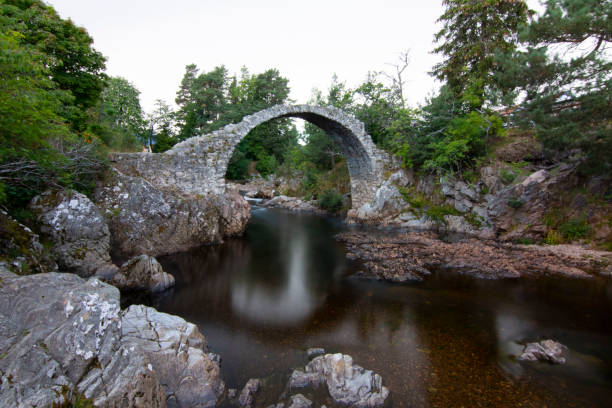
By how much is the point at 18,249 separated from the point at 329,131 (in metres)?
14.5

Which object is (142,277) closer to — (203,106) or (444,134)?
(444,134)

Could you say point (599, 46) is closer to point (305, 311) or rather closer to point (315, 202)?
point (305, 311)

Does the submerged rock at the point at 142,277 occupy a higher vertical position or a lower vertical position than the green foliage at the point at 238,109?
lower

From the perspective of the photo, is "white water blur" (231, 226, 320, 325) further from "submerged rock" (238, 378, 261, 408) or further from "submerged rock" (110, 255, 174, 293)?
"submerged rock" (238, 378, 261, 408)

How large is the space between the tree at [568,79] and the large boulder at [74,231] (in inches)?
447

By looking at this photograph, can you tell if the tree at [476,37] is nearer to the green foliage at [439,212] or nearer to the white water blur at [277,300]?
the green foliage at [439,212]

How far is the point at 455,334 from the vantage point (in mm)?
4625

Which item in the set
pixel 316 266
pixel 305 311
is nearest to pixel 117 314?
pixel 305 311

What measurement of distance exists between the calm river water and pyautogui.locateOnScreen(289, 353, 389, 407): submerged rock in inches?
8.6

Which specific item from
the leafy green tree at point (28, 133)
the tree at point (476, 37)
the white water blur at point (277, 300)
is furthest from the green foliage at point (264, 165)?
the white water blur at point (277, 300)

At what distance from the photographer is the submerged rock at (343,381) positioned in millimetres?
3146

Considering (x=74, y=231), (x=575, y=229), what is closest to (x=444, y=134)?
(x=575, y=229)

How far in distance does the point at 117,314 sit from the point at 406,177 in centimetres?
1472

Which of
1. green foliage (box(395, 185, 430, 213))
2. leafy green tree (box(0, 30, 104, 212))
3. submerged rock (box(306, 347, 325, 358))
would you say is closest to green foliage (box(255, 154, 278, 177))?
green foliage (box(395, 185, 430, 213))
